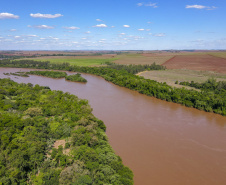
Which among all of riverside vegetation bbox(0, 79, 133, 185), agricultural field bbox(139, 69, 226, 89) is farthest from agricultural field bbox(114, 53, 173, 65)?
riverside vegetation bbox(0, 79, 133, 185)

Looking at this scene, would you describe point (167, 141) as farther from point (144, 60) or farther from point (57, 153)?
point (144, 60)

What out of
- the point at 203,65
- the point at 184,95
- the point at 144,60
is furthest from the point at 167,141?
the point at 144,60

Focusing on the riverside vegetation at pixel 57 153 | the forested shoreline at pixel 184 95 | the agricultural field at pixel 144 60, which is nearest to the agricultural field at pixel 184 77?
the forested shoreline at pixel 184 95

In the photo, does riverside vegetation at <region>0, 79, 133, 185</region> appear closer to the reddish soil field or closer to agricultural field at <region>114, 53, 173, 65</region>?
the reddish soil field

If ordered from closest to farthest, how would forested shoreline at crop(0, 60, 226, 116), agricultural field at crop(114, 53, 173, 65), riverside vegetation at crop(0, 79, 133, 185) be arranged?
riverside vegetation at crop(0, 79, 133, 185) → forested shoreline at crop(0, 60, 226, 116) → agricultural field at crop(114, 53, 173, 65)

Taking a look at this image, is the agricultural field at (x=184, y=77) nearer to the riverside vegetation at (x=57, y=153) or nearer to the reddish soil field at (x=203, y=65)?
the reddish soil field at (x=203, y=65)

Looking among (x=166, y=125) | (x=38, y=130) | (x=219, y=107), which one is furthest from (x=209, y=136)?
(x=38, y=130)
